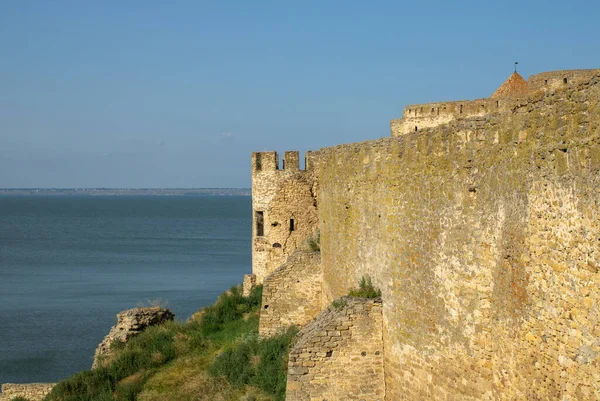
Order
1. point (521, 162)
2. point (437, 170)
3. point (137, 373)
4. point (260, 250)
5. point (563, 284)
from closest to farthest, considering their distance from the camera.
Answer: point (563, 284)
point (521, 162)
point (437, 170)
point (137, 373)
point (260, 250)

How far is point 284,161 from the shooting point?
21.5 metres

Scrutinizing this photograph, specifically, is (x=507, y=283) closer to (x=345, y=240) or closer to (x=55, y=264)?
(x=345, y=240)

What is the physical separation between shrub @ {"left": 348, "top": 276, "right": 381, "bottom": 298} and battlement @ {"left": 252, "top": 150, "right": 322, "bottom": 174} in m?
8.69

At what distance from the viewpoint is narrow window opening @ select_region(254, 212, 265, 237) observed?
22.0 meters

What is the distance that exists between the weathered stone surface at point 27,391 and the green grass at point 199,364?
305 centimetres

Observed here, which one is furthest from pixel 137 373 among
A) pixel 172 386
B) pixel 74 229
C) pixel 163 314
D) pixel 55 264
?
pixel 74 229

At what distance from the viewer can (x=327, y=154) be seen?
16.4m

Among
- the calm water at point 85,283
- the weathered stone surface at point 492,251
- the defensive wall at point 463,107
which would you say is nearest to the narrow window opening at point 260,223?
the defensive wall at point 463,107

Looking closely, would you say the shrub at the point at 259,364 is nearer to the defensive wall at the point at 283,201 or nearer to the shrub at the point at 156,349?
the shrub at the point at 156,349

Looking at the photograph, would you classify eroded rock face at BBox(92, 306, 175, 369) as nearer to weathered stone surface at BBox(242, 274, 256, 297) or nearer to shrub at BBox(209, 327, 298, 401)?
weathered stone surface at BBox(242, 274, 256, 297)

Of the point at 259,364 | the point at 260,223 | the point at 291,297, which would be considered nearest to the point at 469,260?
the point at 259,364

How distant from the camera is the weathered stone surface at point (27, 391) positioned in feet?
74.0

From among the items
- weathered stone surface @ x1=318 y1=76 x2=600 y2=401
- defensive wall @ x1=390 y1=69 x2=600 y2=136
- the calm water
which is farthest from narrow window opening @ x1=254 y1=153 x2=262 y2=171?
the calm water

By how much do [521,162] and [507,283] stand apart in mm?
1195
